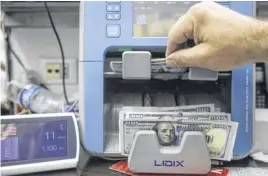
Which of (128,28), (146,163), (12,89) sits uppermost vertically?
(128,28)

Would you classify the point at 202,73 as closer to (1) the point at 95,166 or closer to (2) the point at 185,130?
(2) the point at 185,130

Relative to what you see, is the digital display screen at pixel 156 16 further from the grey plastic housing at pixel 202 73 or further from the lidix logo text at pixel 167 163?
the lidix logo text at pixel 167 163

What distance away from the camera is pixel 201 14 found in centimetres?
52

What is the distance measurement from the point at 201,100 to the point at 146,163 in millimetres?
200

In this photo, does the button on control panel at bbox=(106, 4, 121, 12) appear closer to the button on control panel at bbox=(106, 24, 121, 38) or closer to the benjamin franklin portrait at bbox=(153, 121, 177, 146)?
the button on control panel at bbox=(106, 24, 121, 38)

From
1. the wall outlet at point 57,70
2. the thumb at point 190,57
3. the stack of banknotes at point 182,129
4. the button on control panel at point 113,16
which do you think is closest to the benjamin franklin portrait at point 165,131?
the stack of banknotes at point 182,129

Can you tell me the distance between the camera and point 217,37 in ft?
1.66

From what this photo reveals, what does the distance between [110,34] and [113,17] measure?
0.03 metres

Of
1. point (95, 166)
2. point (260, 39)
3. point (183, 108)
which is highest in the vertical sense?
point (260, 39)

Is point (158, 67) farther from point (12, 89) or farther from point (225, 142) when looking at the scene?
point (12, 89)

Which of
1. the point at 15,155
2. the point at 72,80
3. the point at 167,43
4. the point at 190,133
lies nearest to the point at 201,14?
the point at 167,43

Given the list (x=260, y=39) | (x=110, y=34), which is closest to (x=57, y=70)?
(x=110, y=34)

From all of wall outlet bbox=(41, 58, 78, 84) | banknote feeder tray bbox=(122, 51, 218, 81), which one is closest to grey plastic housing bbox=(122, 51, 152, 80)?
banknote feeder tray bbox=(122, 51, 218, 81)

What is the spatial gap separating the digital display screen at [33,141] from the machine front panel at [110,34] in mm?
51
